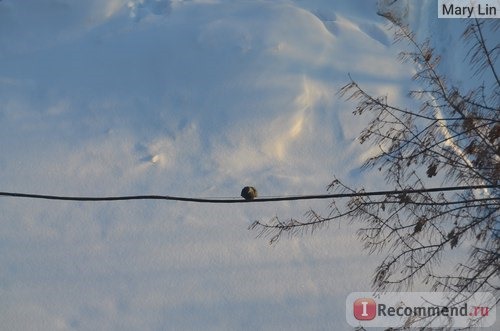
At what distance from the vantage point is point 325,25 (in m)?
7.46

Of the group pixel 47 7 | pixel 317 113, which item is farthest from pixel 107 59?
pixel 317 113

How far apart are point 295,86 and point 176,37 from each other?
1357 mm

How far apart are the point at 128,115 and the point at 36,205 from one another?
1.25 m

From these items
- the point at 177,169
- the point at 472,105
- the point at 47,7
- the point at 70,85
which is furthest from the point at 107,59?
the point at 472,105

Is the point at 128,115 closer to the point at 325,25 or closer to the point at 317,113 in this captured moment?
the point at 317,113

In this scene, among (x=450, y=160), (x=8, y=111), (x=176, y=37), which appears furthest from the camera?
(x=176, y=37)

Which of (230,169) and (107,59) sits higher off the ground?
(107,59)

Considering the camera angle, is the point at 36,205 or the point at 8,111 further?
the point at 8,111

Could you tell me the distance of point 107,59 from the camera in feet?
23.3

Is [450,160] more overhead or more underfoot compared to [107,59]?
more underfoot

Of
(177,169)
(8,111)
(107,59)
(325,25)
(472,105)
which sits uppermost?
(325,25)

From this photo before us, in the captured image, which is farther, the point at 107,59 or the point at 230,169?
Answer: the point at 107,59

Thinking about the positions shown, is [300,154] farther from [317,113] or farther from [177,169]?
[177,169]

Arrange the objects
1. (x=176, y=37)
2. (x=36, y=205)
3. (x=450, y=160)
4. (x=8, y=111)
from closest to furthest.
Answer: (x=450, y=160) → (x=36, y=205) → (x=8, y=111) → (x=176, y=37)
